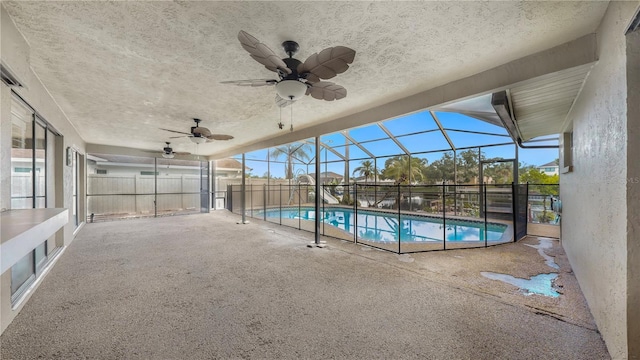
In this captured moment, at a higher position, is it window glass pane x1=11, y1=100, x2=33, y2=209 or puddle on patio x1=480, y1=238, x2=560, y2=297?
window glass pane x1=11, y1=100, x2=33, y2=209

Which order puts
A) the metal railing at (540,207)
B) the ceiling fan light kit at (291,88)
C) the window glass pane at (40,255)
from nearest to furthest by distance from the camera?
the ceiling fan light kit at (291,88) < the window glass pane at (40,255) < the metal railing at (540,207)

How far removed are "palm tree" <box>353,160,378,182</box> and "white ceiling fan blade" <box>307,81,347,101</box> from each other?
896cm

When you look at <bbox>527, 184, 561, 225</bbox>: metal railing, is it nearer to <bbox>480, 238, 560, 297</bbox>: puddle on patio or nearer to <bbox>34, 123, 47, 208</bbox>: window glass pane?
<bbox>480, 238, 560, 297</bbox>: puddle on patio

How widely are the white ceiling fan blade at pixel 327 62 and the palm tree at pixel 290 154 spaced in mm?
10779

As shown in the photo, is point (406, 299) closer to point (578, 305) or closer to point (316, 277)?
point (316, 277)

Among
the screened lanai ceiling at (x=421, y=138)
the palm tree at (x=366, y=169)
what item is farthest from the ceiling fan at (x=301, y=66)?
the palm tree at (x=366, y=169)

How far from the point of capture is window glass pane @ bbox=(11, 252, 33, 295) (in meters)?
2.42

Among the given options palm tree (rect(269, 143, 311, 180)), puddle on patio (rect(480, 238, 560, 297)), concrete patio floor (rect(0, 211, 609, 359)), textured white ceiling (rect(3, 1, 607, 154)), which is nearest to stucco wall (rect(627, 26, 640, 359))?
concrete patio floor (rect(0, 211, 609, 359))

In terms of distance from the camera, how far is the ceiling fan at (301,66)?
1.83 metres

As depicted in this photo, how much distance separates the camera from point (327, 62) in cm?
197

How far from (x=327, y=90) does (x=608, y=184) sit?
2417 mm

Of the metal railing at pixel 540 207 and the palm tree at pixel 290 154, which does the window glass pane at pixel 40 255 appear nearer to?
the metal railing at pixel 540 207

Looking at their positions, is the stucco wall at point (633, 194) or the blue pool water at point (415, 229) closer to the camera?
the stucco wall at point (633, 194)

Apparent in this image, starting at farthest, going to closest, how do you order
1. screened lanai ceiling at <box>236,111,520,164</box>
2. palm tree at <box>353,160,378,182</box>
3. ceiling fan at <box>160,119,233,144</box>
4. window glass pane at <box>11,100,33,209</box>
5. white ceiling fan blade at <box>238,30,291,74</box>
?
palm tree at <box>353,160,378,182</box>
screened lanai ceiling at <box>236,111,520,164</box>
ceiling fan at <box>160,119,233,144</box>
window glass pane at <box>11,100,33,209</box>
white ceiling fan blade at <box>238,30,291,74</box>
